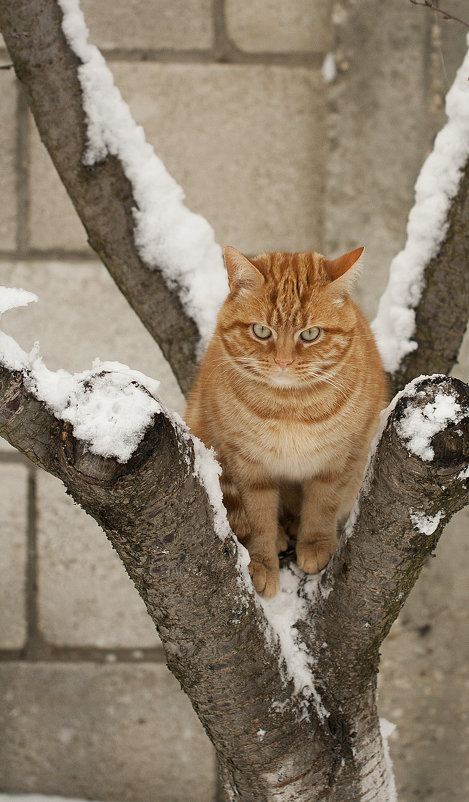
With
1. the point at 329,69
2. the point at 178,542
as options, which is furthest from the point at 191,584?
the point at 329,69

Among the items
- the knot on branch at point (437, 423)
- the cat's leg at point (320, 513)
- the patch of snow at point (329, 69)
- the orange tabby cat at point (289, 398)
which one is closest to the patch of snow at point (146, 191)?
the orange tabby cat at point (289, 398)

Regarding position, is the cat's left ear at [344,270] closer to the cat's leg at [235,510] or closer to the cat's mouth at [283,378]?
the cat's mouth at [283,378]

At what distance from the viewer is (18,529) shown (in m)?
2.34

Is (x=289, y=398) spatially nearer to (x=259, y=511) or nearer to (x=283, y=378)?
(x=283, y=378)

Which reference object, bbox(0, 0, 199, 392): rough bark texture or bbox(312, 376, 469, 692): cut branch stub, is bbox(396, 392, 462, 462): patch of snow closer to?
bbox(312, 376, 469, 692): cut branch stub

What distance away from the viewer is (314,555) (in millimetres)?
1279

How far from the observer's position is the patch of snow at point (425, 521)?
93cm

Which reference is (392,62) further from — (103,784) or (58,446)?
(103,784)

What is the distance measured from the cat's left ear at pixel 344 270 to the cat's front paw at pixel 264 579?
0.49m

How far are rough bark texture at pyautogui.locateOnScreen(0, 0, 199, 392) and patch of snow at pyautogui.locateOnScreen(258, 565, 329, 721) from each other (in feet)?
1.82

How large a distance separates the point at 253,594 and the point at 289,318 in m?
0.48

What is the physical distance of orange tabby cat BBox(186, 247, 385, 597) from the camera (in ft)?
4.15

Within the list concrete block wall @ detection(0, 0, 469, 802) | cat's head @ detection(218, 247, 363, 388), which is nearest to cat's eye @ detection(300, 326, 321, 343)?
cat's head @ detection(218, 247, 363, 388)

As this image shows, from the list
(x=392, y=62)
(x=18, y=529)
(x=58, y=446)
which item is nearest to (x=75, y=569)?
(x=18, y=529)
